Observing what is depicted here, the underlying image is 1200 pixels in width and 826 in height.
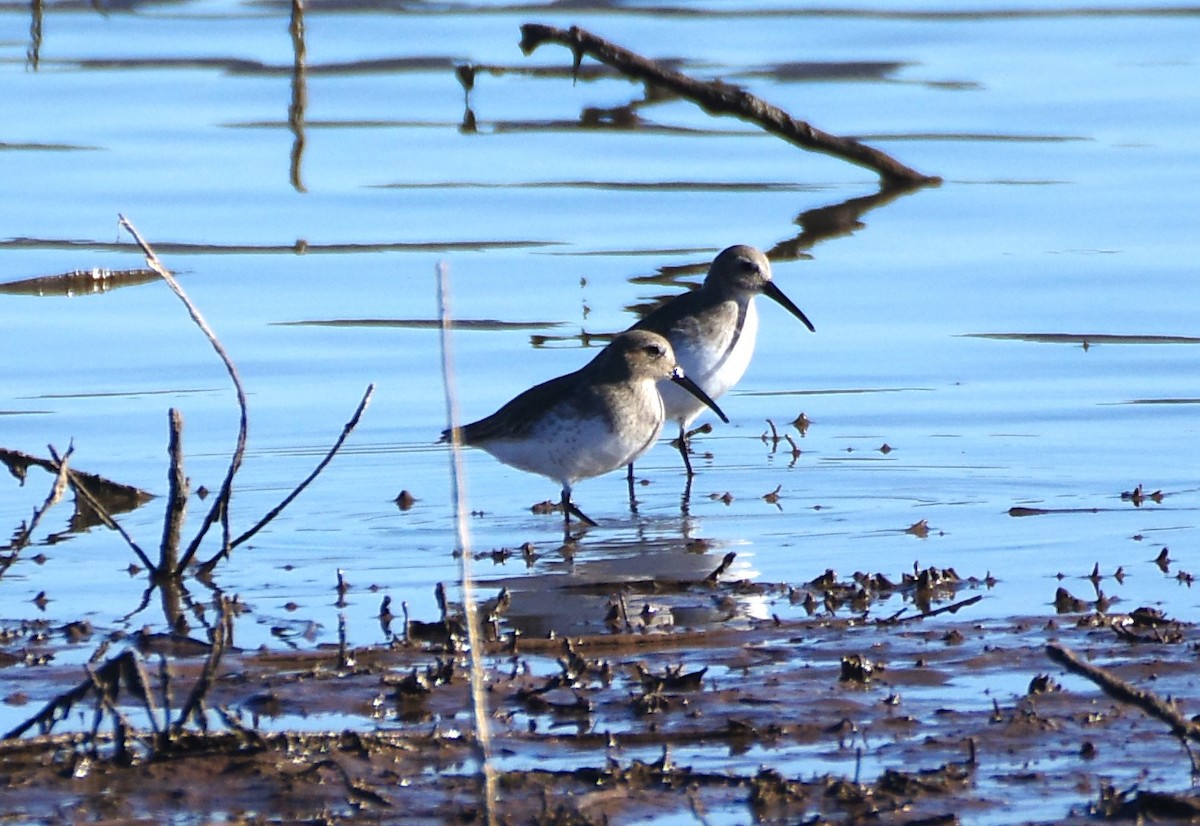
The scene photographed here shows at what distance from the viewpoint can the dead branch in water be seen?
1294 centimetres

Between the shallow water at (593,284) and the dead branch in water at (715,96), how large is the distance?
420 millimetres

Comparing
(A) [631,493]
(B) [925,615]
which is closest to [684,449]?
(A) [631,493]

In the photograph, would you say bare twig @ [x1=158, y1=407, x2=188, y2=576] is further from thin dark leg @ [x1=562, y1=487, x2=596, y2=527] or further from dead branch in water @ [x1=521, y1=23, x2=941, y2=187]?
dead branch in water @ [x1=521, y1=23, x2=941, y2=187]

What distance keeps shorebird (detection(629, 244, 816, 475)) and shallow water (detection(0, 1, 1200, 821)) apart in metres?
0.31

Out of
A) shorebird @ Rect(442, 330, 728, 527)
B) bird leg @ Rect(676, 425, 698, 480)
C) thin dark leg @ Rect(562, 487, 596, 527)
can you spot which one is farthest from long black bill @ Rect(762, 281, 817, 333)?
thin dark leg @ Rect(562, 487, 596, 527)

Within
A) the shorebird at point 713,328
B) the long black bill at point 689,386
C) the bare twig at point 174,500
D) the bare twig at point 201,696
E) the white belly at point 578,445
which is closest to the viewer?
the bare twig at point 201,696

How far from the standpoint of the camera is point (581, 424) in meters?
8.03

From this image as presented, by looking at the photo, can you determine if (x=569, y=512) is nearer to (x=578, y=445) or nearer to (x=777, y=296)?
(x=578, y=445)

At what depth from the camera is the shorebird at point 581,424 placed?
26.3ft

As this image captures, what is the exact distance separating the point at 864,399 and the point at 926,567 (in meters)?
3.06

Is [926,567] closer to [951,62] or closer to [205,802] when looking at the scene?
[205,802]

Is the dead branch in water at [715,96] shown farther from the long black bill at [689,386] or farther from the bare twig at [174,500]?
the bare twig at [174,500]

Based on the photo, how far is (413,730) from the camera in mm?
5211

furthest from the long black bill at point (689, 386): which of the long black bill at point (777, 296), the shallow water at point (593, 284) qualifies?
the long black bill at point (777, 296)
